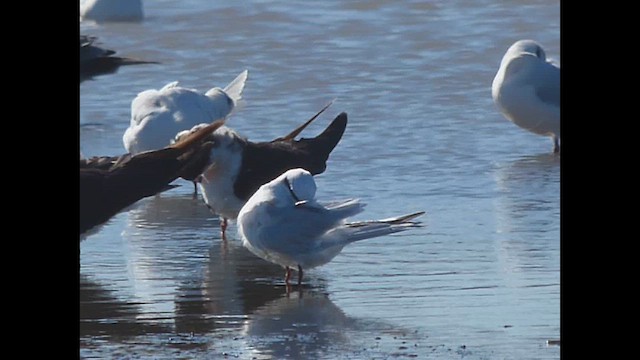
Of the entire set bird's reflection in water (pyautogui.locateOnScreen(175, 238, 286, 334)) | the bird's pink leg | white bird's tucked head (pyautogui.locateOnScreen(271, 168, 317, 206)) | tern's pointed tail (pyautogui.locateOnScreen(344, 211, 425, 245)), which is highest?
white bird's tucked head (pyautogui.locateOnScreen(271, 168, 317, 206))

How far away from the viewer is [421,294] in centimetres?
606

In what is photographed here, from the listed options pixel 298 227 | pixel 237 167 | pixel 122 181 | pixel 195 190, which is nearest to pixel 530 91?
pixel 195 190

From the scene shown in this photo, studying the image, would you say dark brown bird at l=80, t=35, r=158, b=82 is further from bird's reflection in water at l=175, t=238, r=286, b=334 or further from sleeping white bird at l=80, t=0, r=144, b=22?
bird's reflection in water at l=175, t=238, r=286, b=334

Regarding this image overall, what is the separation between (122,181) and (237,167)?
972 mm

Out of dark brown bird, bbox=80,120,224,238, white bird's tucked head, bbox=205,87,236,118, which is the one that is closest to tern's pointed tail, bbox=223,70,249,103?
white bird's tucked head, bbox=205,87,236,118

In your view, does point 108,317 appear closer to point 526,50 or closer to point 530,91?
point 530,91

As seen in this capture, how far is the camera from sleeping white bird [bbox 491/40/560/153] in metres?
9.15

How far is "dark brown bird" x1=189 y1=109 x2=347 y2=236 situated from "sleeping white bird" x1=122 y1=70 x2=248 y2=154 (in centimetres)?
79

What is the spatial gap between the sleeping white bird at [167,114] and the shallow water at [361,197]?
34 centimetres
